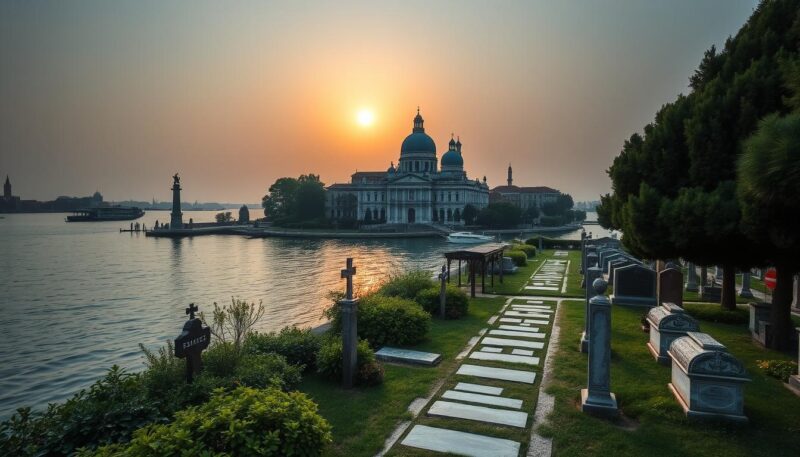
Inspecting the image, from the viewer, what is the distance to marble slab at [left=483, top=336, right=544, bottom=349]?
38.4 feet

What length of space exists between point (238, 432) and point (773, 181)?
7115mm

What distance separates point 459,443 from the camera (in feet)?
21.8

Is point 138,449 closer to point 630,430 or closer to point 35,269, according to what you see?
point 630,430

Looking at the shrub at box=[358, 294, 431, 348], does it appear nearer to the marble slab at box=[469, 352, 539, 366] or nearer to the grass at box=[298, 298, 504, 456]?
the grass at box=[298, 298, 504, 456]

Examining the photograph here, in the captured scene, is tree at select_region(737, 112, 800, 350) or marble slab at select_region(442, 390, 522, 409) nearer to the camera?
tree at select_region(737, 112, 800, 350)

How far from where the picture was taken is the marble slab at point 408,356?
408 inches

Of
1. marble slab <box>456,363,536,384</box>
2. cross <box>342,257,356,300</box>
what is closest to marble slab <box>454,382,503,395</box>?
marble slab <box>456,363,536,384</box>

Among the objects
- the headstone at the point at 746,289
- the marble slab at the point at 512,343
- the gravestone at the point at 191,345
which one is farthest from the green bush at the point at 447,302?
the headstone at the point at 746,289

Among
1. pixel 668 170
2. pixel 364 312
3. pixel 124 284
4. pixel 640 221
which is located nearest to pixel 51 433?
pixel 364 312

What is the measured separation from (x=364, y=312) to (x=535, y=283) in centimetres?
1360

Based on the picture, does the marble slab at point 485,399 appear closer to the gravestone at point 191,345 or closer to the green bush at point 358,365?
the green bush at point 358,365

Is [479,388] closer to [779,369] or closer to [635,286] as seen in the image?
[779,369]

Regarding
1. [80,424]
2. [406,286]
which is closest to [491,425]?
[80,424]

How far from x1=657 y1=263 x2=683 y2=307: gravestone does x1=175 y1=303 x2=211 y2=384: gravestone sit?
47.5 feet
